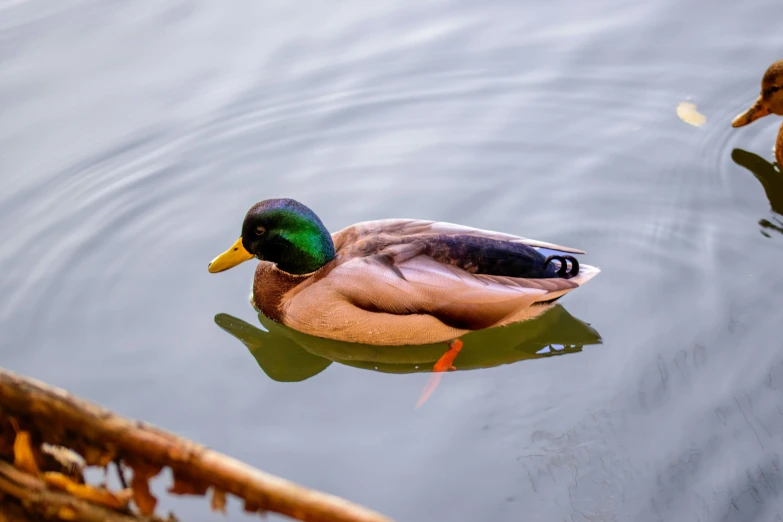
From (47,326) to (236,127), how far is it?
2.09 meters

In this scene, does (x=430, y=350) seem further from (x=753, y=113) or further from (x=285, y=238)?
(x=753, y=113)

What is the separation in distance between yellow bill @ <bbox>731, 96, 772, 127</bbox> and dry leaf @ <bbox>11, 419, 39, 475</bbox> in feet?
15.8

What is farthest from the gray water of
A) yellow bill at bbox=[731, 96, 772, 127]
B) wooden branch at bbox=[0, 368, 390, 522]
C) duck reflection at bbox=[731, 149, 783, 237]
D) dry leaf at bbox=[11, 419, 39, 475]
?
wooden branch at bbox=[0, 368, 390, 522]

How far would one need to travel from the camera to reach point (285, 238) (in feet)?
15.1

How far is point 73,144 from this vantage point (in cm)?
639

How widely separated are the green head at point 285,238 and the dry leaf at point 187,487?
238 centimetres

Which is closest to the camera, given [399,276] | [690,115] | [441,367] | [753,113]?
[399,276]

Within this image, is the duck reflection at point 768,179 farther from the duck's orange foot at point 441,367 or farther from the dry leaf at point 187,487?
the dry leaf at point 187,487

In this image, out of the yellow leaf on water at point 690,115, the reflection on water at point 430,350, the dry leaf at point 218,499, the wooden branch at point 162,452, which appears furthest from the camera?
the yellow leaf on water at point 690,115

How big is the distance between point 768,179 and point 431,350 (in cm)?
255

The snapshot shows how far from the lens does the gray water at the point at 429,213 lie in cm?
383

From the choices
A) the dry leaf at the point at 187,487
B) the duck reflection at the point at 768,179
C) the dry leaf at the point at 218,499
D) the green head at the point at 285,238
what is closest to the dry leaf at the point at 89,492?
the dry leaf at the point at 187,487

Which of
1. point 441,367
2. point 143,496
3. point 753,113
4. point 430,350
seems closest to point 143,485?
point 143,496

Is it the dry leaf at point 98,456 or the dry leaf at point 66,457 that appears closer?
the dry leaf at point 98,456
